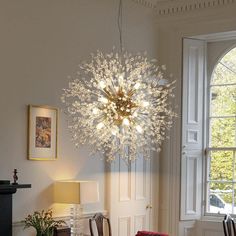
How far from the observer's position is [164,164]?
6965 millimetres

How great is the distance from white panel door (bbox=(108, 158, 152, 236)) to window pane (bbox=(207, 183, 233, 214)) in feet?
2.91

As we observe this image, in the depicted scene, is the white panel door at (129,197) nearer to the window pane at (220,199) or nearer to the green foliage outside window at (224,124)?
the window pane at (220,199)

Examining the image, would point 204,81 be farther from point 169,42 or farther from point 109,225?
point 109,225

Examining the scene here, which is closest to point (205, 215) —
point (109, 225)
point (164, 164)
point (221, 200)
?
point (221, 200)

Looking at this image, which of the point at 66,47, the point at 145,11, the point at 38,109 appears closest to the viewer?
the point at 38,109

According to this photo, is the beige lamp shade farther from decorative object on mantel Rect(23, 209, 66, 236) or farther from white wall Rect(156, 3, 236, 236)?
white wall Rect(156, 3, 236, 236)

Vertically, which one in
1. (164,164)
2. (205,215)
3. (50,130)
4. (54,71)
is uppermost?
(54,71)

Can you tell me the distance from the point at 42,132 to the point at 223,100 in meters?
2.82

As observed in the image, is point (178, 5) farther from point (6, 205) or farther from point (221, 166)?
point (6, 205)

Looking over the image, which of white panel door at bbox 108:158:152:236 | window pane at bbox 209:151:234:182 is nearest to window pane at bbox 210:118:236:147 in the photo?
window pane at bbox 209:151:234:182

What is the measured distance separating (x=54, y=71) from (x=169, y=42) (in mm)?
2077

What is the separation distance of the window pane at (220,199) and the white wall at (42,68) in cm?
169

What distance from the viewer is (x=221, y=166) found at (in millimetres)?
6977

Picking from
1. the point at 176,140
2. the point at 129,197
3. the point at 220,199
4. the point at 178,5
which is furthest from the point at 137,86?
the point at 220,199
